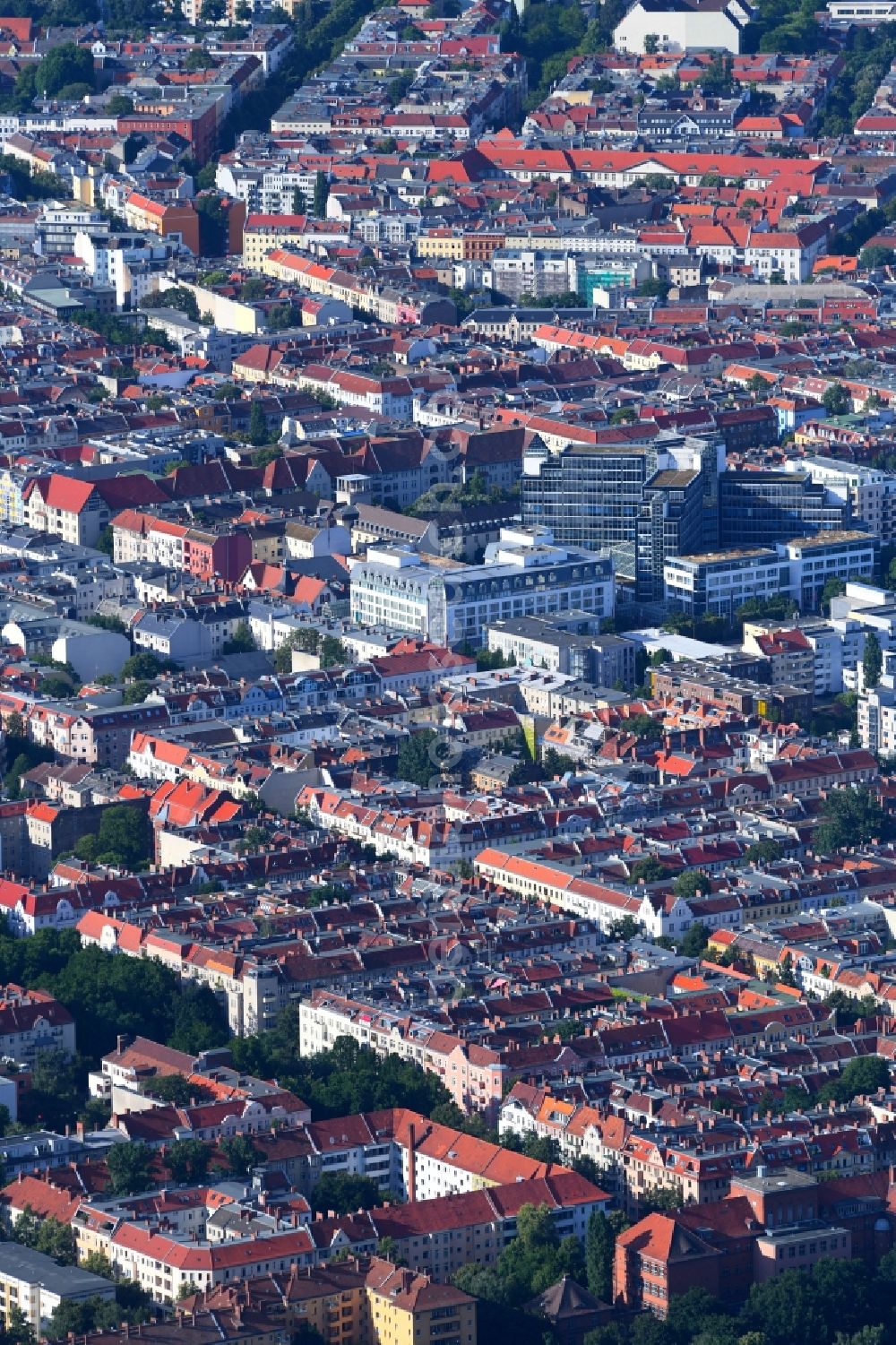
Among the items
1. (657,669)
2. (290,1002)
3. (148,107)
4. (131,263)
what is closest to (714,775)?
(657,669)

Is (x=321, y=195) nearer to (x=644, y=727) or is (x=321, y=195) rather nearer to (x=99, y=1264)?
(x=644, y=727)

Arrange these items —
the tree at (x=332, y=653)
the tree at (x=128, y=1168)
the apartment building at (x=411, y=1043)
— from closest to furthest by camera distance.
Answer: the tree at (x=128, y=1168)
the apartment building at (x=411, y=1043)
the tree at (x=332, y=653)

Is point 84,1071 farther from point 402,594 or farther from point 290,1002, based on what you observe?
point 402,594

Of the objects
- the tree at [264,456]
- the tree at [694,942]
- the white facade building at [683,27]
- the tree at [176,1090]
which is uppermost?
the white facade building at [683,27]

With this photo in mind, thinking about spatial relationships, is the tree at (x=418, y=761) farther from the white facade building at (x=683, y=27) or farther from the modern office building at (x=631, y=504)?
the white facade building at (x=683, y=27)

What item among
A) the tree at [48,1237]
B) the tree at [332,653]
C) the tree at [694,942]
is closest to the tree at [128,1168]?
the tree at [48,1237]

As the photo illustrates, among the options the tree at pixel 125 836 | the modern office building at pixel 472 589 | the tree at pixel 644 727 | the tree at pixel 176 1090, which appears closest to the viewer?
the tree at pixel 176 1090
